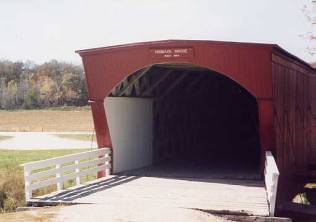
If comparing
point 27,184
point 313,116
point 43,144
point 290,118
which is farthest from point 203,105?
point 43,144

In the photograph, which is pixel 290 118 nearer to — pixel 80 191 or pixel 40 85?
pixel 80 191

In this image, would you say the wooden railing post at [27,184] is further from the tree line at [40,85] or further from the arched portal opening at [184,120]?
the tree line at [40,85]

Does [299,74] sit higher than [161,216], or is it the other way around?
[299,74]

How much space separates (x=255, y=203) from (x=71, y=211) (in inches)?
133

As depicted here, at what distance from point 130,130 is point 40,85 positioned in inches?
3468

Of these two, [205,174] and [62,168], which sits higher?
[62,168]

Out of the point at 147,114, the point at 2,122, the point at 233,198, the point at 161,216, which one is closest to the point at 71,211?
the point at 161,216

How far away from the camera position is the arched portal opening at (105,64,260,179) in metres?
15.9

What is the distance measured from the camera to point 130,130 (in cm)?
1614

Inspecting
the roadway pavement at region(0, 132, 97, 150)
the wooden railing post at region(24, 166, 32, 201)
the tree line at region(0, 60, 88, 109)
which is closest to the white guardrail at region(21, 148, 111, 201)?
the wooden railing post at region(24, 166, 32, 201)

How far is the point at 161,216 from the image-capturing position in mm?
9453

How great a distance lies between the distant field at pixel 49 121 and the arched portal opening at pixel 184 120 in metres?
32.7

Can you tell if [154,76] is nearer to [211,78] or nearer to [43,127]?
[211,78]

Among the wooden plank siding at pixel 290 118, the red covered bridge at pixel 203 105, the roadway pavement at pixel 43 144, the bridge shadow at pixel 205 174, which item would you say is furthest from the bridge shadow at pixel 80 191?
the roadway pavement at pixel 43 144
